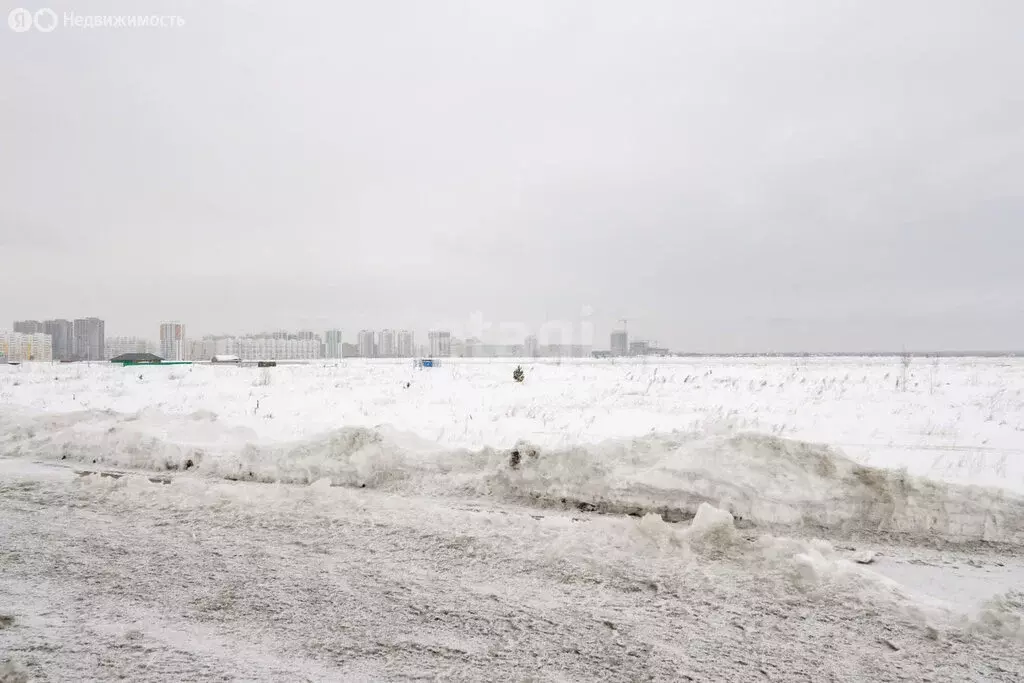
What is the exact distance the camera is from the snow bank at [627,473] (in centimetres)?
520

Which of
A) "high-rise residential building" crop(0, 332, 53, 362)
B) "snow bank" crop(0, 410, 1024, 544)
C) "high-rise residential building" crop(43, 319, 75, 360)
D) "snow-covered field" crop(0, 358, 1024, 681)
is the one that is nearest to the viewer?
"snow-covered field" crop(0, 358, 1024, 681)

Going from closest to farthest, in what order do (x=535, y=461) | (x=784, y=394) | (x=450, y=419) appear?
(x=535, y=461)
(x=450, y=419)
(x=784, y=394)

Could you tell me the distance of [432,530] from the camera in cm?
485

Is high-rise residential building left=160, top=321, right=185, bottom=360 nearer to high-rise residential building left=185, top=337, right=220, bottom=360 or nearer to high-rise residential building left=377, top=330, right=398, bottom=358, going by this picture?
high-rise residential building left=185, top=337, right=220, bottom=360

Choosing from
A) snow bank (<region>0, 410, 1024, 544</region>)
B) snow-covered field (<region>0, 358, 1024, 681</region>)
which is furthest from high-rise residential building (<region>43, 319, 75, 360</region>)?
snow bank (<region>0, 410, 1024, 544</region>)

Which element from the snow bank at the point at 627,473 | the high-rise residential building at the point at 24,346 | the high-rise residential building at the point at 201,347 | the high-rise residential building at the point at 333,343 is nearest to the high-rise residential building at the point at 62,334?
the high-rise residential building at the point at 24,346

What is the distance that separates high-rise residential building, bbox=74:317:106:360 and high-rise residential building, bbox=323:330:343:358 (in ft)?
166

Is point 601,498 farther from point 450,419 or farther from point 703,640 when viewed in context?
point 450,419

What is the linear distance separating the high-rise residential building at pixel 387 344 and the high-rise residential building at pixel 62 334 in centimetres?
6930

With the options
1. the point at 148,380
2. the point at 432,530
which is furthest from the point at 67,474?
the point at 148,380

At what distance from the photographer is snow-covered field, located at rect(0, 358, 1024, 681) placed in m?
2.87

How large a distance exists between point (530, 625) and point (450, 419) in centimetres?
896

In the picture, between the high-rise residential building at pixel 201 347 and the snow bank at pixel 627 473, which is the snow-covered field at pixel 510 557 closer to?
the snow bank at pixel 627 473

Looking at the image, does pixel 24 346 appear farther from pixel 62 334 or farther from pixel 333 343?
pixel 333 343
